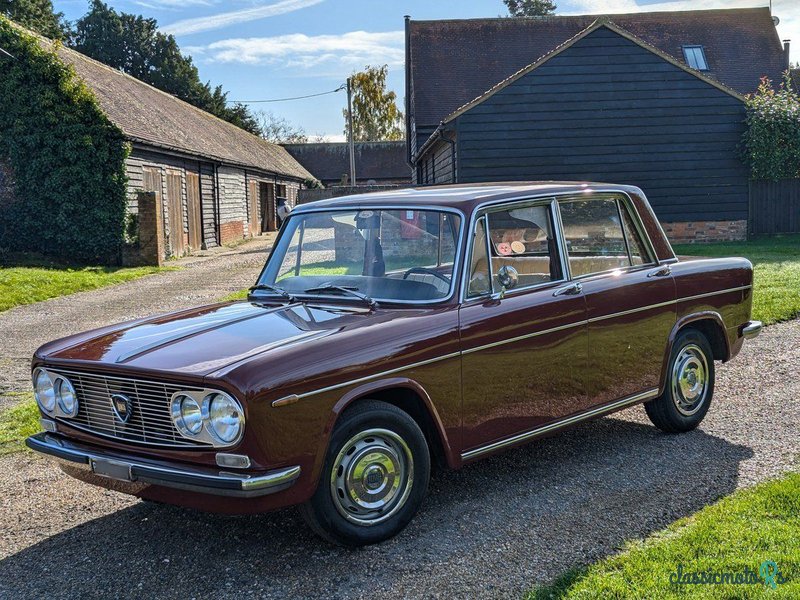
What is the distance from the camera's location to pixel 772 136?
21.3 metres

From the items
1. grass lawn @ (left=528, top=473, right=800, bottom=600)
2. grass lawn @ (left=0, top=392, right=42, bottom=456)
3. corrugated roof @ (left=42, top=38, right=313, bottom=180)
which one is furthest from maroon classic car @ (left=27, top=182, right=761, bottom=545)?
corrugated roof @ (left=42, top=38, right=313, bottom=180)

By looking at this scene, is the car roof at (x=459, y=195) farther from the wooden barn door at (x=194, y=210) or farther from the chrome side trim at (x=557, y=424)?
the wooden barn door at (x=194, y=210)

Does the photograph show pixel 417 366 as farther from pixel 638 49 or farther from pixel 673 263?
pixel 638 49

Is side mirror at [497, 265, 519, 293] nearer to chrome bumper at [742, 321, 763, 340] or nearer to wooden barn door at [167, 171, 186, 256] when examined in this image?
chrome bumper at [742, 321, 763, 340]

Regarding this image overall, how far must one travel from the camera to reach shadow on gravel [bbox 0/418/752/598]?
11.8ft

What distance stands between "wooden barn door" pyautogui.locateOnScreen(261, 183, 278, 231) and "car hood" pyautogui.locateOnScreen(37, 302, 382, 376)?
3252 centimetres

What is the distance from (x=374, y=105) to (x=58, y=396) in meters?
71.5

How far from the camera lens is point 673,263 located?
5.71 meters

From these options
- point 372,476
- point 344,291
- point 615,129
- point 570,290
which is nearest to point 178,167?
point 615,129

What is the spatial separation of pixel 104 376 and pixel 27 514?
1.25 m

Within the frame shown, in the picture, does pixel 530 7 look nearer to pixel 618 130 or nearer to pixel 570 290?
pixel 618 130

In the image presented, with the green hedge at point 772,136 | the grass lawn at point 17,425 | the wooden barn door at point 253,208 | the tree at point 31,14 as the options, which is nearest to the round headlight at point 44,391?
the grass lawn at point 17,425

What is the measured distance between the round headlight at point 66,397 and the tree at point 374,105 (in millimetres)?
70190

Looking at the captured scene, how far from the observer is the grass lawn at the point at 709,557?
132 inches
